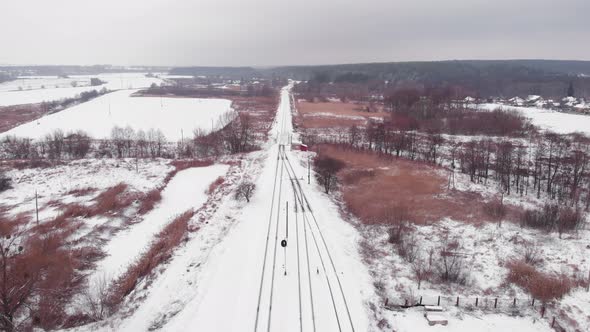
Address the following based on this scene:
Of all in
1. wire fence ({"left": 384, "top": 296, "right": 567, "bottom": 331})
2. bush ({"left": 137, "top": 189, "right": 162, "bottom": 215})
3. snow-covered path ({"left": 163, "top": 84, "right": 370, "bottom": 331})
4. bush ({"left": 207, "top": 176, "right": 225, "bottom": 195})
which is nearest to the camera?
snow-covered path ({"left": 163, "top": 84, "right": 370, "bottom": 331})

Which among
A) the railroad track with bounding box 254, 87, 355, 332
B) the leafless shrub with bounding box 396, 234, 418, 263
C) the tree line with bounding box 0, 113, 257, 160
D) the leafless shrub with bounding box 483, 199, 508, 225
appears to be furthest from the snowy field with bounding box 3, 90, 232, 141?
the leafless shrub with bounding box 483, 199, 508, 225

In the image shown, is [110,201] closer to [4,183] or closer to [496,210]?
[4,183]

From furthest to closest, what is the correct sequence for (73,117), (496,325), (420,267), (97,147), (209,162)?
(73,117) → (97,147) → (209,162) → (420,267) → (496,325)

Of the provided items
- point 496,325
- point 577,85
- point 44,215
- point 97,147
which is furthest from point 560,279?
point 577,85

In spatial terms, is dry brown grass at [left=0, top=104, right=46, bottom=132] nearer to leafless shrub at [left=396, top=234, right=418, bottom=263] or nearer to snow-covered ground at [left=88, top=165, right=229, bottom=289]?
snow-covered ground at [left=88, top=165, right=229, bottom=289]

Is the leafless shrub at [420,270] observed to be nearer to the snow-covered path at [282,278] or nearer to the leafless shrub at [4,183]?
the snow-covered path at [282,278]

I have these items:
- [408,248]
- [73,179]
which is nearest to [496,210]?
[408,248]

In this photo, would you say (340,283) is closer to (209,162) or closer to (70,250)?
(70,250)
